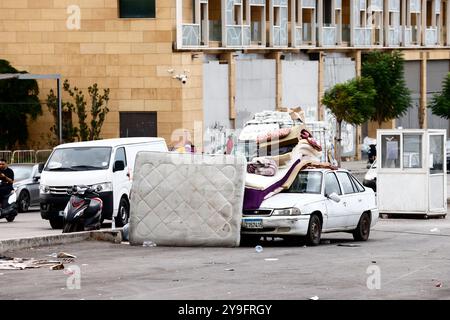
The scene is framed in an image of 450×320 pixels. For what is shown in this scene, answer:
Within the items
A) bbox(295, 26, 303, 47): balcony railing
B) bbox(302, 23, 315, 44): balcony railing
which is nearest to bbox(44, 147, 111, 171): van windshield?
bbox(295, 26, 303, 47): balcony railing

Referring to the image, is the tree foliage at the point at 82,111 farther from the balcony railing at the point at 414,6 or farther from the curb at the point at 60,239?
the curb at the point at 60,239

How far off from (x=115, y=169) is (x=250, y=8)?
36103mm

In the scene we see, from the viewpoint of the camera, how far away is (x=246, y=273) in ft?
63.3

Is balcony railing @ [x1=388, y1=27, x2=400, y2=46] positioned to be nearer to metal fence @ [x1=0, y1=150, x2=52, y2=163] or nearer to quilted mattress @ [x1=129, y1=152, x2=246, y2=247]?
metal fence @ [x1=0, y1=150, x2=52, y2=163]

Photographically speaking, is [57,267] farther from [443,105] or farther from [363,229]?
[443,105]

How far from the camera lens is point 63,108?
61.3m

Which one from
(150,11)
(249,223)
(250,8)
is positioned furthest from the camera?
(250,8)

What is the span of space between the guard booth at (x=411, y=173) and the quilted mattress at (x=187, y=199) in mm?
11480

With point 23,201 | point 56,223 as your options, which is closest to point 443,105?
point 23,201

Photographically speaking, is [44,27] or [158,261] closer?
[158,261]

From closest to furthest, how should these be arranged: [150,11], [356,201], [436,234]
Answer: [356,201] → [436,234] → [150,11]

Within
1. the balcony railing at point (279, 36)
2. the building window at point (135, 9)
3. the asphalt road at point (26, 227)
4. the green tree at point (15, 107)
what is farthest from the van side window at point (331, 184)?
the balcony railing at point (279, 36)

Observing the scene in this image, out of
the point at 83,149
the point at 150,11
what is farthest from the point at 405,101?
the point at 83,149

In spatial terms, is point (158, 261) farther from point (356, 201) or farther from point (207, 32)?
point (207, 32)
